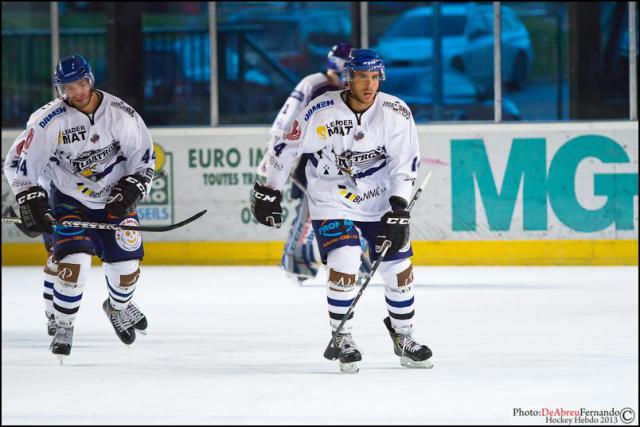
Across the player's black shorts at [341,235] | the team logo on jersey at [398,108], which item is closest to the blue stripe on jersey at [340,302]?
the player's black shorts at [341,235]

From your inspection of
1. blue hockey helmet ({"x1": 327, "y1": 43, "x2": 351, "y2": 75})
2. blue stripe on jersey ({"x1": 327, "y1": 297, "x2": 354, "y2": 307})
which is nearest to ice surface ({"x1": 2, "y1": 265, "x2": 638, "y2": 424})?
blue stripe on jersey ({"x1": 327, "y1": 297, "x2": 354, "y2": 307})

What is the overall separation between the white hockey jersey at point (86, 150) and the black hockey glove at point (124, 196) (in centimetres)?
9

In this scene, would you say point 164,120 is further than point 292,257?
Yes

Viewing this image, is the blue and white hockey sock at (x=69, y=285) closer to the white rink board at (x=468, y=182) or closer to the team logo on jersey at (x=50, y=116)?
the team logo on jersey at (x=50, y=116)

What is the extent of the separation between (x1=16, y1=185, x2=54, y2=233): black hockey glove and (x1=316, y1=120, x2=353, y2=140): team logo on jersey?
116cm

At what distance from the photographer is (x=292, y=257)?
8.65 m

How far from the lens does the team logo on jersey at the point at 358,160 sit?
222 inches

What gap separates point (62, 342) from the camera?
5.93 meters

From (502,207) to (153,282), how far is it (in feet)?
7.79

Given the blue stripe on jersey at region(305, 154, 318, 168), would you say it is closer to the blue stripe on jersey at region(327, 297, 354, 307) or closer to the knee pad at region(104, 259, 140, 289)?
the blue stripe on jersey at region(327, 297, 354, 307)

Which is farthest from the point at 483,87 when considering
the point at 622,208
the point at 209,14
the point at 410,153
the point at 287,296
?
the point at 410,153

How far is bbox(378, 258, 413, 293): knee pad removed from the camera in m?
5.65

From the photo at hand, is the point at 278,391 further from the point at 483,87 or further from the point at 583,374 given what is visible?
the point at 483,87

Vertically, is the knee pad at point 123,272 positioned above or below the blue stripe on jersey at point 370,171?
below
